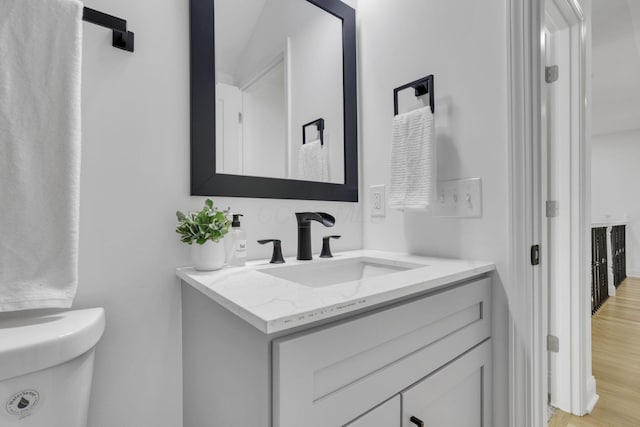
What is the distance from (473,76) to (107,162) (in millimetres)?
1150

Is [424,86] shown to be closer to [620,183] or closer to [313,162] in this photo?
[313,162]

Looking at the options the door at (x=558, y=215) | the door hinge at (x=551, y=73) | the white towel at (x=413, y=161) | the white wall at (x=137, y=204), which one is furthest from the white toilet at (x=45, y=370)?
the door hinge at (x=551, y=73)

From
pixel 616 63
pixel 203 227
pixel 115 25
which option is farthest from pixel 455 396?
pixel 616 63

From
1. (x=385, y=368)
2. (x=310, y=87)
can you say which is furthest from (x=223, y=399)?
(x=310, y=87)

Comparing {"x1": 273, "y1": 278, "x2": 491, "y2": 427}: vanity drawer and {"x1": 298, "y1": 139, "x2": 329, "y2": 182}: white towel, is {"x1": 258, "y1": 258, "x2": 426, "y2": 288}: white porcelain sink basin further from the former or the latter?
{"x1": 298, "y1": 139, "x2": 329, "y2": 182}: white towel

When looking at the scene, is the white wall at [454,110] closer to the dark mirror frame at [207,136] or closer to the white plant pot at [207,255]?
the dark mirror frame at [207,136]

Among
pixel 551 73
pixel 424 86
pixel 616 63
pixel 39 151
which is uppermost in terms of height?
pixel 616 63

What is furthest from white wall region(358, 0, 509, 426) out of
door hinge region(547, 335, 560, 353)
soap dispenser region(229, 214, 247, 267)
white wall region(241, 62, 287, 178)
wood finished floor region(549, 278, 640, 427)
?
wood finished floor region(549, 278, 640, 427)

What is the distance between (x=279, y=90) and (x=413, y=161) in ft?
1.85

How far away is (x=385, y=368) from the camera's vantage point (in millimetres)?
675

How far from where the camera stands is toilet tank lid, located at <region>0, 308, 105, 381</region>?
0.55 meters

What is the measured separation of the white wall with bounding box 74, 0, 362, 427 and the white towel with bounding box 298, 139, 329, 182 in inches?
16.7

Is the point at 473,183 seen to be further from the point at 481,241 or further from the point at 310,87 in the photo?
the point at 310,87

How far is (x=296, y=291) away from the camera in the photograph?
2.18ft
